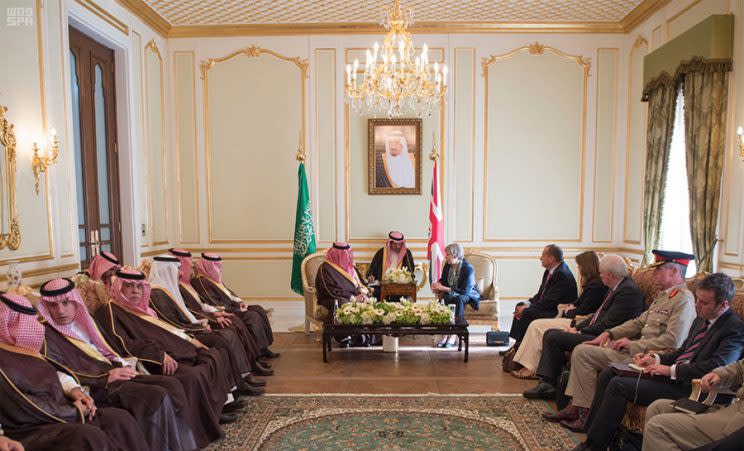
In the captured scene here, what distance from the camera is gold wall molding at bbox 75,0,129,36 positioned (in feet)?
17.6

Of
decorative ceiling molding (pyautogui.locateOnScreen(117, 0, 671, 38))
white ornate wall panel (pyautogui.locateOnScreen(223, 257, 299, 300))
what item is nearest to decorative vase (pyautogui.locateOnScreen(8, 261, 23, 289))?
white ornate wall panel (pyautogui.locateOnScreen(223, 257, 299, 300))

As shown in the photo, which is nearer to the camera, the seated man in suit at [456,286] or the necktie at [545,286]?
the necktie at [545,286]

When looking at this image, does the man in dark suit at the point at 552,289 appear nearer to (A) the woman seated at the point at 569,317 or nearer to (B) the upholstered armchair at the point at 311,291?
(A) the woman seated at the point at 569,317

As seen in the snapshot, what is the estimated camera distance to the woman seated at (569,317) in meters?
4.61

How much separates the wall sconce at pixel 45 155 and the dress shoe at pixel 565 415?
4801 millimetres

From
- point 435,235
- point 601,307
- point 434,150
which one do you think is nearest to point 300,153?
point 434,150

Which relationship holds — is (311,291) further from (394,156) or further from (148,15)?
(148,15)

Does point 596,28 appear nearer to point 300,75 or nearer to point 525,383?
point 300,75

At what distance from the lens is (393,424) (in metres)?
3.71

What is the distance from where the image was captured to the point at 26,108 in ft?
14.2

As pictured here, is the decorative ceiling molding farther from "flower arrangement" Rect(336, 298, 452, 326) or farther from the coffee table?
the coffee table

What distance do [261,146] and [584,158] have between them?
191 inches

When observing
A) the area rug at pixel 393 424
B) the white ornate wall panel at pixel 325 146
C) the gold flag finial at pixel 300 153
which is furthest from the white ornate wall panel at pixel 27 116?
the white ornate wall panel at pixel 325 146

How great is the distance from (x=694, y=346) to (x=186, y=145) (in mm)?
6840
